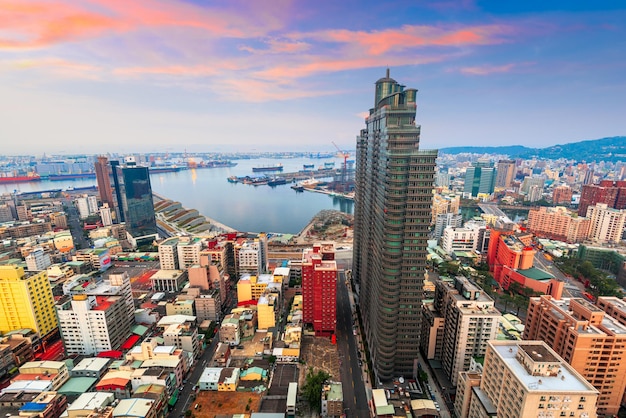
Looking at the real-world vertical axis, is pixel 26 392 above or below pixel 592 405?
below

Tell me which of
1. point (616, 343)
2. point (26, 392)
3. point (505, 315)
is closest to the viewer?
point (616, 343)

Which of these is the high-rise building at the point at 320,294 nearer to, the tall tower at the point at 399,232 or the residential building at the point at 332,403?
the tall tower at the point at 399,232

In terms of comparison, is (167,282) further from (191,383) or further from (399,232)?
(399,232)

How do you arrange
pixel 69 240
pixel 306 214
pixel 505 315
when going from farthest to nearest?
1. pixel 306 214
2. pixel 69 240
3. pixel 505 315

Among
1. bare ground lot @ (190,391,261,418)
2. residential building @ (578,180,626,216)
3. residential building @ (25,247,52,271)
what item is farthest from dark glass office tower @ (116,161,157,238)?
residential building @ (578,180,626,216)

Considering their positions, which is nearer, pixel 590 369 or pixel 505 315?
pixel 590 369

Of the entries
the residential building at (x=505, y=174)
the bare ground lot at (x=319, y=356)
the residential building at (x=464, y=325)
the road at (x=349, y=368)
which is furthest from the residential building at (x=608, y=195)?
the bare ground lot at (x=319, y=356)

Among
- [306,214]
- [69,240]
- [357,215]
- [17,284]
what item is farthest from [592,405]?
[306,214]

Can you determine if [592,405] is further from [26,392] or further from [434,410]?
[26,392]
